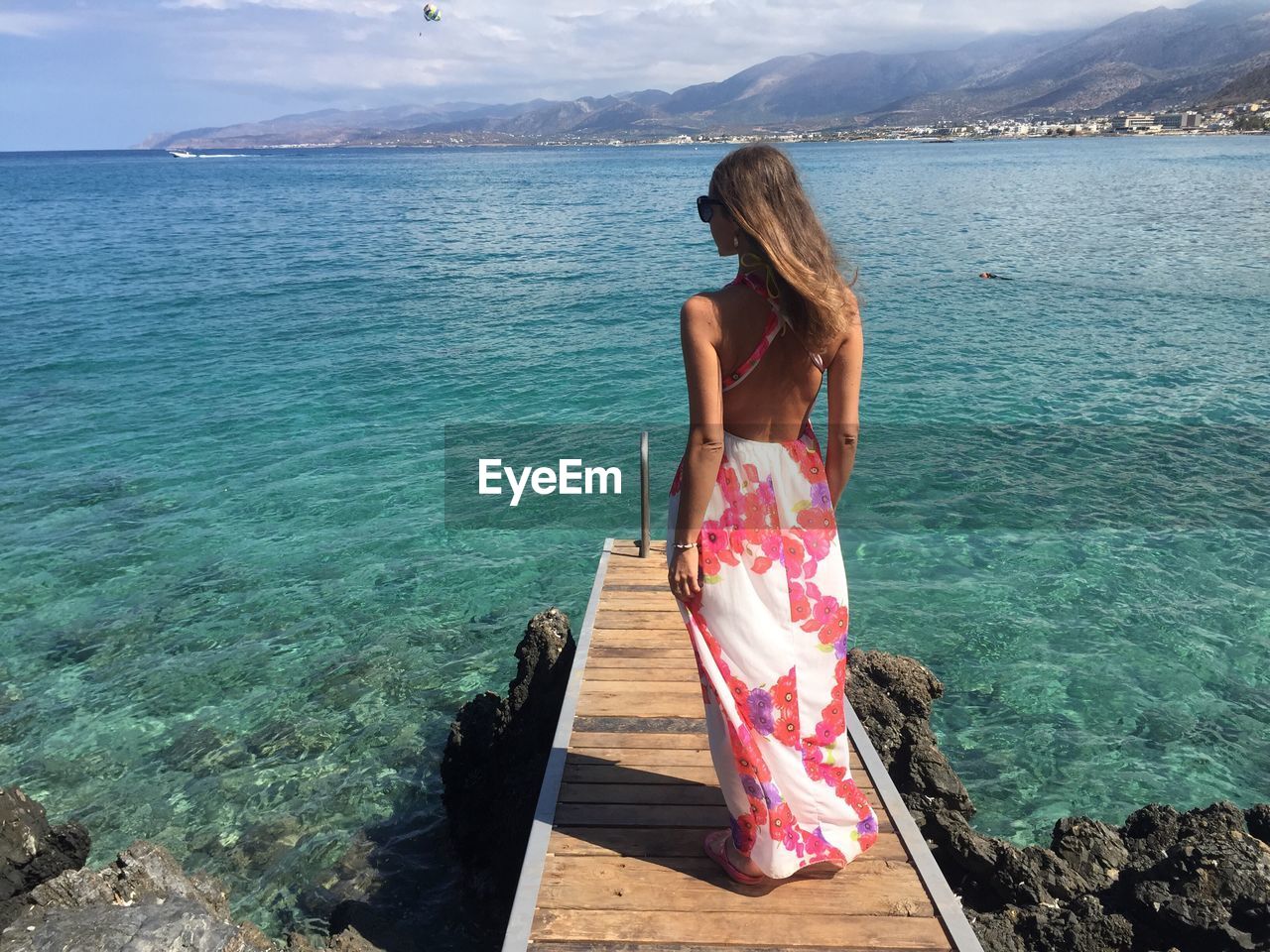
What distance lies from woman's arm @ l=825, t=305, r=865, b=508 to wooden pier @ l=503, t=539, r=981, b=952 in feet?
5.67

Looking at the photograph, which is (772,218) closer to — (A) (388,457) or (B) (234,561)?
(B) (234,561)

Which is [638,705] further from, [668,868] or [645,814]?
[668,868]

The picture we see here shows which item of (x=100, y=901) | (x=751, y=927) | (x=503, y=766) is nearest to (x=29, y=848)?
(x=100, y=901)

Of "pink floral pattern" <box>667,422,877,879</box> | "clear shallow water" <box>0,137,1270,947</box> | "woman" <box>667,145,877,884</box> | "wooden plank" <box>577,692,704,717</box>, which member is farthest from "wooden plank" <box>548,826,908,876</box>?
"clear shallow water" <box>0,137,1270,947</box>

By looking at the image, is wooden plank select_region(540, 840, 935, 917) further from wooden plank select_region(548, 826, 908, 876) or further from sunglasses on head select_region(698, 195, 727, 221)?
sunglasses on head select_region(698, 195, 727, 221)

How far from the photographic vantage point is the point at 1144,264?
3003 centimetres

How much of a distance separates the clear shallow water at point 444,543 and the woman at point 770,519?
1.93 ft

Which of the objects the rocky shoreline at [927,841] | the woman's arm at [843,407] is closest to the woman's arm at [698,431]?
the woman's arm at [843,407]

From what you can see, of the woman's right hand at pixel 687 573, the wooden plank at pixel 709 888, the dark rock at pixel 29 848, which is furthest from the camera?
the dark rock at pixel 29 848

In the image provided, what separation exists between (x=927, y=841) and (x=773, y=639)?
3.20 meters

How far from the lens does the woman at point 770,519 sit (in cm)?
312

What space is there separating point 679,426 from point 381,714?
8864mm

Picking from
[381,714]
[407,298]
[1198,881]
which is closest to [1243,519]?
[1198,881]

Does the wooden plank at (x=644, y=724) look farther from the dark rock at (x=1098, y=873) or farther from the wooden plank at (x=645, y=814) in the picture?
the dark rock at (x=1098, y=873)
